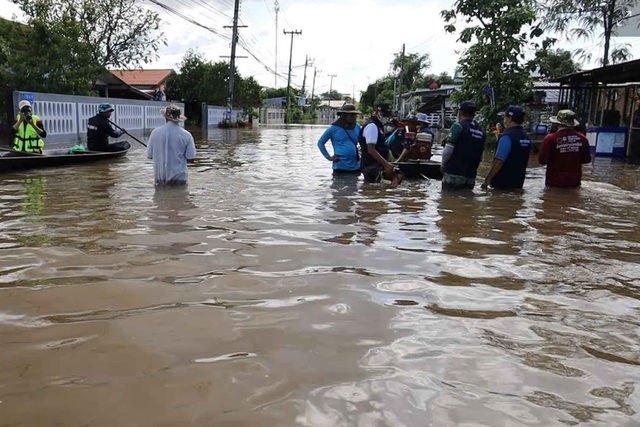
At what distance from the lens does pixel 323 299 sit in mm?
3705

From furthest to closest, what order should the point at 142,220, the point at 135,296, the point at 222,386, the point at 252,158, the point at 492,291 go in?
the point at 252,158 → the point at 142,220 → the point at 492,291 → the point at 135,296 → the point at 222,386

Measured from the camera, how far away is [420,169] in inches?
392

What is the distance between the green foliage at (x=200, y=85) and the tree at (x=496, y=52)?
84.1 feet

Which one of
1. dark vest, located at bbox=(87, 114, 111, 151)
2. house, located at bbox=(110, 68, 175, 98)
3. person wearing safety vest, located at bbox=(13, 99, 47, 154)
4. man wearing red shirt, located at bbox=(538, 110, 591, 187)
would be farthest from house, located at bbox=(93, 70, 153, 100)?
man wearing red shirt, located at bbox=(538, 110, 591, 187)

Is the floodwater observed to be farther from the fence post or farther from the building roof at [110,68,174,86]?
the building roof at [110,68,174,86]

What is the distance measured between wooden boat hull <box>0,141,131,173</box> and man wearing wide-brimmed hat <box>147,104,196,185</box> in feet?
13.5

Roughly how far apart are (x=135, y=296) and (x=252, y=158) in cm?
1172

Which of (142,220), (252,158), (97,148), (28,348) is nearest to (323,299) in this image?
(28,348)

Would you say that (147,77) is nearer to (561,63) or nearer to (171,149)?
(561,63)

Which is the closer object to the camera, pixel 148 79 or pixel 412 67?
pixel 148 79

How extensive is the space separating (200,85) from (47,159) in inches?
1281

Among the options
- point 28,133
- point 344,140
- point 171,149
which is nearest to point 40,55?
point 28,133

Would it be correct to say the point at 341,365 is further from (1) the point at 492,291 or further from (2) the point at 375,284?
(1) the point at 492,291

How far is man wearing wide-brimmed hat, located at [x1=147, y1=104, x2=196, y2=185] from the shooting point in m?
7.48
